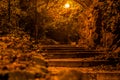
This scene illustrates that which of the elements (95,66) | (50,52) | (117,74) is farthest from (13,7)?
(117,74)

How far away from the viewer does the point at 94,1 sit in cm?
1839

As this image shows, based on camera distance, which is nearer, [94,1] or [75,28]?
[94,1]

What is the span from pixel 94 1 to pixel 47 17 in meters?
9.00

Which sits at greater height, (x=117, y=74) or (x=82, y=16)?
(x=82, y=16)

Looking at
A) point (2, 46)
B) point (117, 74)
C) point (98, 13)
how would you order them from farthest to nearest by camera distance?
point (98, 13), point (2, 46), point (117, 74)

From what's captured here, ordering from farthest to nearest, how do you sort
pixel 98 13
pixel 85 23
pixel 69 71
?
pixel 85 23, pixel 98 13, pixel 69 71

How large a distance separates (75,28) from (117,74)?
18.3m

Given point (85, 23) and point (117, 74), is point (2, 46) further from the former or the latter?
point (85, 23)

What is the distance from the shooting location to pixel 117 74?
33.5ft

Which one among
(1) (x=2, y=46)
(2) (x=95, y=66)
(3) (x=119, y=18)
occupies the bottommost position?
(2) (x=95, y=66)

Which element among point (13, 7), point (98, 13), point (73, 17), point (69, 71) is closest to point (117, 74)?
point (69, 71)

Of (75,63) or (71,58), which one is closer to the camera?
(75,63)

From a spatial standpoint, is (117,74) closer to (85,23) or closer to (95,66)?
(95,66)

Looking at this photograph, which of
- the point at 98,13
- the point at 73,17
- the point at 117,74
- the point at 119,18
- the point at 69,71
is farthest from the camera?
the point at 73,17
